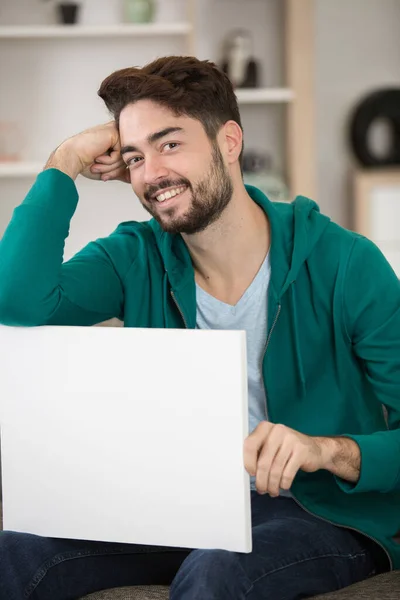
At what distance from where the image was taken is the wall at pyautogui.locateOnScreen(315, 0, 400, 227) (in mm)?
5211

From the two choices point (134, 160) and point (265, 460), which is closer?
point (265, 460)

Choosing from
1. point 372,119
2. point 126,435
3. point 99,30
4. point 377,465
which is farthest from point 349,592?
point 372,119

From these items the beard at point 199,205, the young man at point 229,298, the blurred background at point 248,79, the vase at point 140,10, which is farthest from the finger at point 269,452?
the vase at point 140,10

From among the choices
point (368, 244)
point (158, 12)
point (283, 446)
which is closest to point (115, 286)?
point (368, 244)

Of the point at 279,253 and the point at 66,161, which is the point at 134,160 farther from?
the point at 279,253

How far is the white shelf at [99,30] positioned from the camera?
4.57 m

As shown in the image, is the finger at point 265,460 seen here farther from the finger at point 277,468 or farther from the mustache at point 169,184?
the mustache at point 169,184

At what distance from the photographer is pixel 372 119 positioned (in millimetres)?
5125

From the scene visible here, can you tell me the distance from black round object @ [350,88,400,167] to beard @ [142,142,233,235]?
360 centimetres

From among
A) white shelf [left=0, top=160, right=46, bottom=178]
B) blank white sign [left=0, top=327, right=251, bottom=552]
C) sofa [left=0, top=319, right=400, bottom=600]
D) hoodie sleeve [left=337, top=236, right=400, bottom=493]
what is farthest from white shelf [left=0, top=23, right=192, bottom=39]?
sofa [left=0, top=319, right=400, bottom=600]

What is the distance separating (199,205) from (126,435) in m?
0.52

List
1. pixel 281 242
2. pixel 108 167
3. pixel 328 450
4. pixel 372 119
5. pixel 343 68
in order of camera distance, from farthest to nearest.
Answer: pixel 343 68 < pixel 372 119 < pixel 108 167 < pixel 281 242 < pixel 328 450

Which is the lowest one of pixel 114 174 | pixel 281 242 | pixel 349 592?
pixel 349 592

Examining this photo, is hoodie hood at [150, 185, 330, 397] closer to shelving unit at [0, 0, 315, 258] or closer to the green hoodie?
the green hoodie
